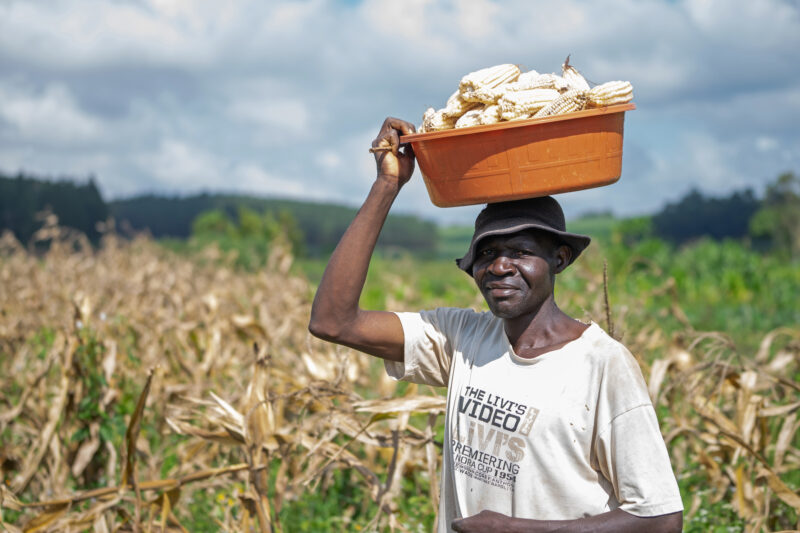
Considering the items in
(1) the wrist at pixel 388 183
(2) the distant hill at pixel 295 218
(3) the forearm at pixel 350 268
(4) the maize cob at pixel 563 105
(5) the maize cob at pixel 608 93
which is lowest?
(3) the forearm at pixel 350 268

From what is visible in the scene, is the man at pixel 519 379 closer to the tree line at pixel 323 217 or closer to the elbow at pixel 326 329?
the elbow at pixel 326 329

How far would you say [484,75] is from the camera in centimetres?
221

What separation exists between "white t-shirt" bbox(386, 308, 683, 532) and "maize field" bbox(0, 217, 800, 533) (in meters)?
0.97

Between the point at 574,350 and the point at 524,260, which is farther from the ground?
the point at 524,260

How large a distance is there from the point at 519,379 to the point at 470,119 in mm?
705

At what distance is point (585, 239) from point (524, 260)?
0.59ft

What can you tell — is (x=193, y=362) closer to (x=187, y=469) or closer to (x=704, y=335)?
(x=187, y=469)

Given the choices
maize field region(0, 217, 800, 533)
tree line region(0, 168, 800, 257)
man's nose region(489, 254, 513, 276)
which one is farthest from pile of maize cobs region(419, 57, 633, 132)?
tree line region(0, 168, 800, 257)

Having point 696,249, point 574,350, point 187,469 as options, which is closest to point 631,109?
point 574,350

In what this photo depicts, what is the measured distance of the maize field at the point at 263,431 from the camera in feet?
11.6

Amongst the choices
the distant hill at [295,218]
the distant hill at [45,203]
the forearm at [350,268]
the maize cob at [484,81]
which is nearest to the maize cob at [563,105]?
the maize cob at [484,81]

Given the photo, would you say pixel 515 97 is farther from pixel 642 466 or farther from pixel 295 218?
pixel 295 218

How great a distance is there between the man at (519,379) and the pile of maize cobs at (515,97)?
0.18 metres

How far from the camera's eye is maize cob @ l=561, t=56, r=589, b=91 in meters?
2.21
